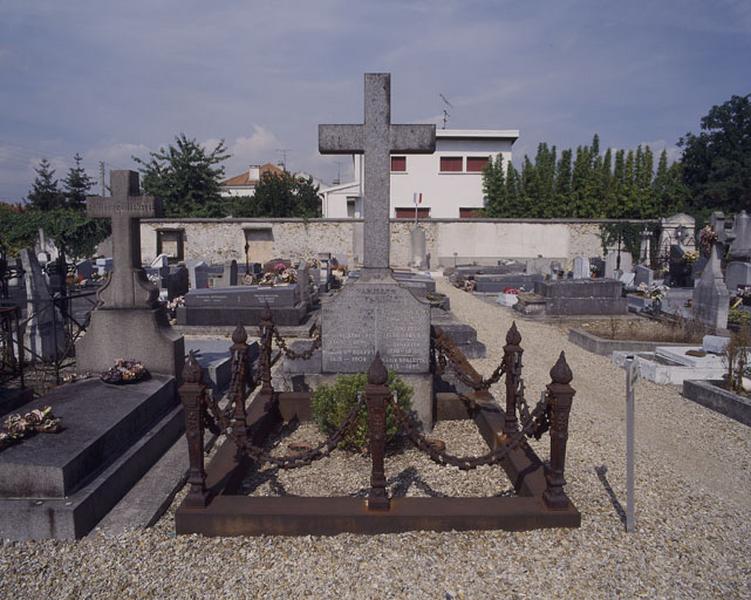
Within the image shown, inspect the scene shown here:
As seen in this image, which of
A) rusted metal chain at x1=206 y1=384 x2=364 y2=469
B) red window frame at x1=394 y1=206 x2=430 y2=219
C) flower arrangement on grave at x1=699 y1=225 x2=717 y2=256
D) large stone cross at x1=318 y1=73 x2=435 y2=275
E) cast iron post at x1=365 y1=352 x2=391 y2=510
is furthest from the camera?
red window frame at x1=394 y1=206 x2=430 y2=219

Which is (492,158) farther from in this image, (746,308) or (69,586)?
(69,586)

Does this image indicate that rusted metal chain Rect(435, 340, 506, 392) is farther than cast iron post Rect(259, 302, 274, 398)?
No

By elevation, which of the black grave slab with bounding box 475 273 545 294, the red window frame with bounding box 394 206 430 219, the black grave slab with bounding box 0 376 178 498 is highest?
the red window frame with bounding box 394 206 430 219

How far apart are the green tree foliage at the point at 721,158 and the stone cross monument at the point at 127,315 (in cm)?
4221

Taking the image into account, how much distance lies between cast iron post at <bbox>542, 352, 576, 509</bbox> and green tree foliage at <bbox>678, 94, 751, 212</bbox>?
42.3 metres

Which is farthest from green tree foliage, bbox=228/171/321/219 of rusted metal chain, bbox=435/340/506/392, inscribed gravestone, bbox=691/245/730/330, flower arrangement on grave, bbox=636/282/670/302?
rusted metal chain, bbox=435/340/506/392

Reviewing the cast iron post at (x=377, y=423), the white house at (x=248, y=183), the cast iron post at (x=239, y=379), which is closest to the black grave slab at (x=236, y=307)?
the cast iron post at (x=239, y=379)

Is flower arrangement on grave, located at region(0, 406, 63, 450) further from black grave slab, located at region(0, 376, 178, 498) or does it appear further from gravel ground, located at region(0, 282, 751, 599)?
gravel ground, located at region(0, 282, 751, 599)

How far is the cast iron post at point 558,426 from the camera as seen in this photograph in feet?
12.5

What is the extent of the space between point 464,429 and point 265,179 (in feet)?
110

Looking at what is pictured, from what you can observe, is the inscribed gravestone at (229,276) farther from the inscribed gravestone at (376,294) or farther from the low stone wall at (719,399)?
the low stone wall at (719,399)

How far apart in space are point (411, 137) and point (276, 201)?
31.2 metres

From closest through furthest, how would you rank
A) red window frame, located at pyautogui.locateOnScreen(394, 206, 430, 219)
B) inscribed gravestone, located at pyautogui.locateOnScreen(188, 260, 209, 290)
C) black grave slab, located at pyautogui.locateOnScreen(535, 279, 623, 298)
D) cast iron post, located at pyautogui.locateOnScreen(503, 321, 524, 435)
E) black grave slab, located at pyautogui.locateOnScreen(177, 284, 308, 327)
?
cast iron post, located at pyautogui.locateOnScreen(503, 321, 524, 435) → black grave slab, located at pyautogui.locateOnScreen(177, 284, 308, 327) → black grave slab, located at pyautogui.locateOnScreen(535, 279, 623, 298) → inscribed gravestone, located at pyautogui.locateOnScreen(188, 260, 209, 290) → red window frame, located at pyautogui.locateOnScreen(394, 206, 430, 219)

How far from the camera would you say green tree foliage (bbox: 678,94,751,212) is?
39875 millimetres
